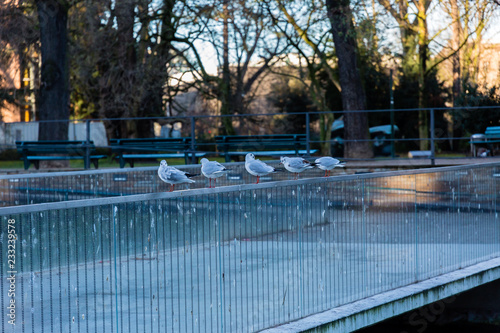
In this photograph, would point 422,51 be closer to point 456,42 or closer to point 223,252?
point 456,42

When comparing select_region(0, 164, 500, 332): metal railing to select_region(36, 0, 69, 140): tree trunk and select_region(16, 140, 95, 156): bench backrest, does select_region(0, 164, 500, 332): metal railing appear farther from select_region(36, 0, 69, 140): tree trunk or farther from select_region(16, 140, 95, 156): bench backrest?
select_region(36, 0, 69, 140): tree trunk

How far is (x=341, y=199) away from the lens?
7148 mm

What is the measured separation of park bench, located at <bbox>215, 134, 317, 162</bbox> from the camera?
17641 mm

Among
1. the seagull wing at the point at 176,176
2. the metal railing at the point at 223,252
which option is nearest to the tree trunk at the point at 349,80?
the metal railing at the point at 223,252

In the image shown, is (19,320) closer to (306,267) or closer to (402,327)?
(306,267)

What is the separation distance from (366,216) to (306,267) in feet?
3.79

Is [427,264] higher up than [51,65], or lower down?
lower down

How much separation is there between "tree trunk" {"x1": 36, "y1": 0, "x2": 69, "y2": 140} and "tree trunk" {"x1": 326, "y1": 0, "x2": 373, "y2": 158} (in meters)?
8.39

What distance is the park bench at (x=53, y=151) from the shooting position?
61.6 feet

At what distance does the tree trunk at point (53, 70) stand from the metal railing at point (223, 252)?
618 inches

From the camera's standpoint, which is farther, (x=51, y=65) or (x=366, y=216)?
(x=51, y=65)

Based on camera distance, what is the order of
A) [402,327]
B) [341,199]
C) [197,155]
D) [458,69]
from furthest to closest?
[458,69] → [197,155] → [402,327] → [341,199]

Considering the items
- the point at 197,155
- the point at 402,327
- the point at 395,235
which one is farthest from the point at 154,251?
the point at 197,155

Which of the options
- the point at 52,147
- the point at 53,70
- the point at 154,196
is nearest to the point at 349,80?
the point at 53,70
